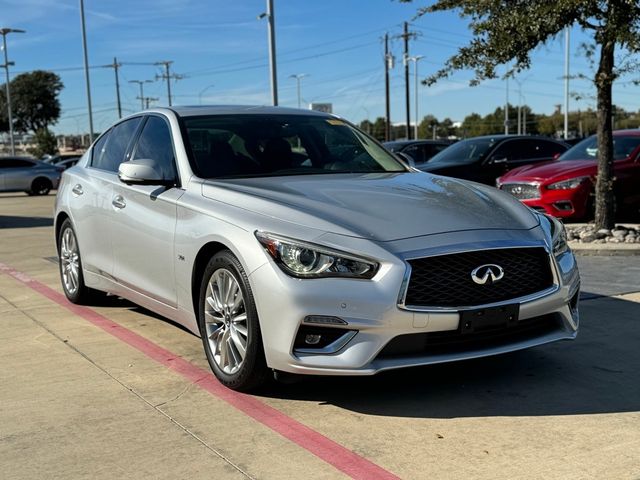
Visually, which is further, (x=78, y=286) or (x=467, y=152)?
(x=467, y=152)

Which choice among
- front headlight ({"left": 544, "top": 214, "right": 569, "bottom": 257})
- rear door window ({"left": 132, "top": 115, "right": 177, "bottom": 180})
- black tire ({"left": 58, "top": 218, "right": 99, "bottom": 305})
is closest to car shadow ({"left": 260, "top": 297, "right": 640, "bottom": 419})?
front headlight ({"left": 544, "top": 214, "right": 569, "bottom": 257})

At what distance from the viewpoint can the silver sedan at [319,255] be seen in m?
3.81

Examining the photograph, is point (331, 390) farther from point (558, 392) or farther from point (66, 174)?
point (66, 174)

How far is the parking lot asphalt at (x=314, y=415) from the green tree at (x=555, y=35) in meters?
4.52

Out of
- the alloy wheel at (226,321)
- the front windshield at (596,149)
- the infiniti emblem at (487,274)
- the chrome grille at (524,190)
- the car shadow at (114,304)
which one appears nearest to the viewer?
the infiniti emblem at (487,274)

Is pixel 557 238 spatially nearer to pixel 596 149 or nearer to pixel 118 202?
pixel 118 202

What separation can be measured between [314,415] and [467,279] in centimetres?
106

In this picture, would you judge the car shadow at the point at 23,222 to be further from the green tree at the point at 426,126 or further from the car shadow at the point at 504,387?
the green tree at the point at 426,126

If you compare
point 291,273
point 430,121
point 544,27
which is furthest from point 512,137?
point 430,121

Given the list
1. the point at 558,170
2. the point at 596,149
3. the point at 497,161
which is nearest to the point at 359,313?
the point at 558,170

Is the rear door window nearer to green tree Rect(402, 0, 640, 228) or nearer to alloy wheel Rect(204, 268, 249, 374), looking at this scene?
alloy wheel Rect(204, 268, 249, 374)

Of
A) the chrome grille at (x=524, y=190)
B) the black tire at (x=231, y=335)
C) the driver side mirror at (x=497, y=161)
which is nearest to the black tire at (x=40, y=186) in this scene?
the driver side mirror at (x=497, y=161)

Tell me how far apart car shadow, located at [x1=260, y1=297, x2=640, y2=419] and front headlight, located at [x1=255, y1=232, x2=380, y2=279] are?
78 centimetres

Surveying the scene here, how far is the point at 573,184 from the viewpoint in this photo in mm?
11008
